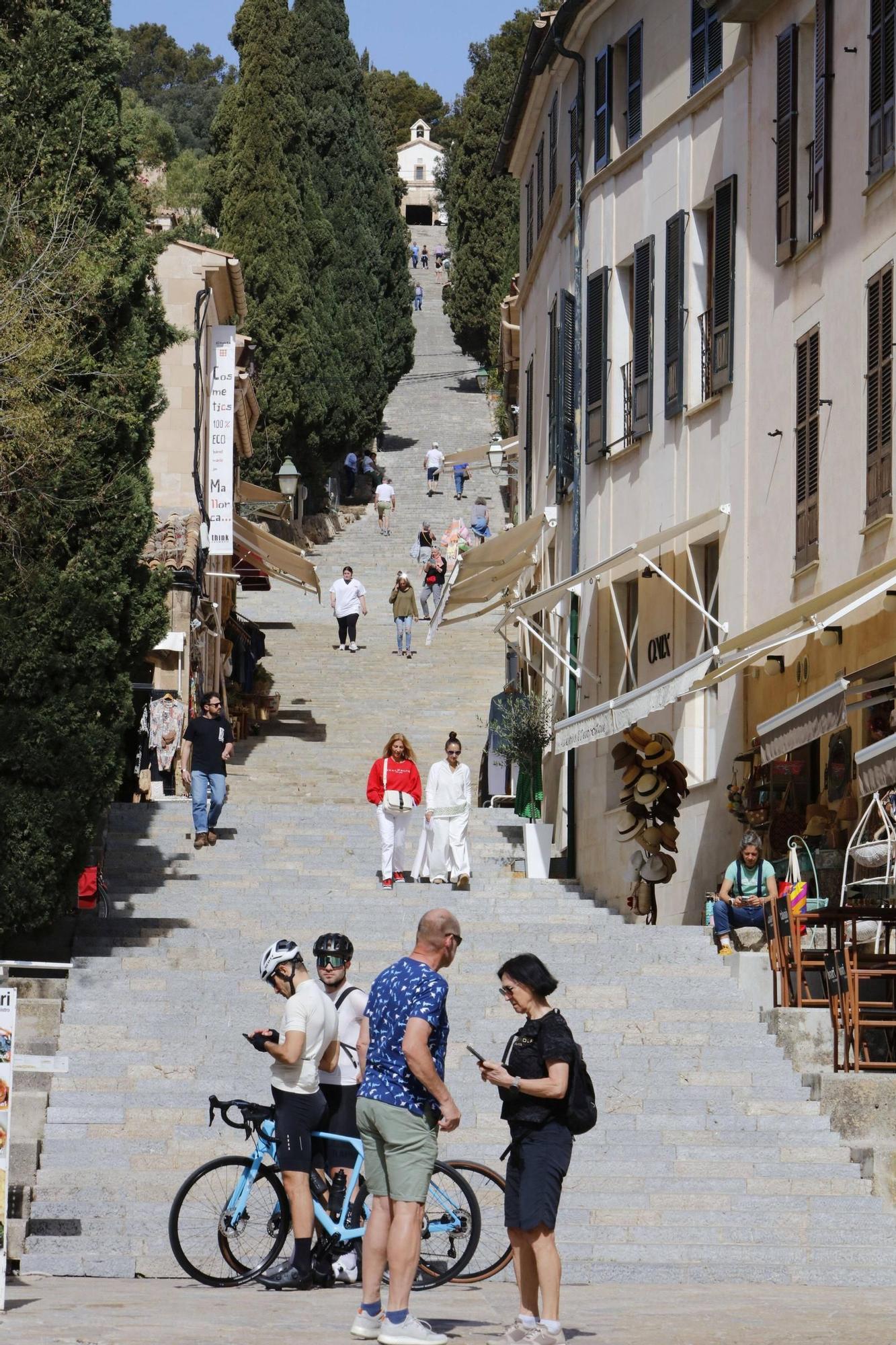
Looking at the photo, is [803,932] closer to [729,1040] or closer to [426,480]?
[729,1040]

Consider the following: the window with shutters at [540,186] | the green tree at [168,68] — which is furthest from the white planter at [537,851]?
the green tree at [168,68]

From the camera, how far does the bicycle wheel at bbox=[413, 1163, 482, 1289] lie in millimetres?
10680

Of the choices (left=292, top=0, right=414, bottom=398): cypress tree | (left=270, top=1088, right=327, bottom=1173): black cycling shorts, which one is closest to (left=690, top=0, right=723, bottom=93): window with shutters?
(left=270, top=1088, right=327, bottom=1173): black cycling shorts

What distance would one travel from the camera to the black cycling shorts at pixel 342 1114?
1084 centimetres

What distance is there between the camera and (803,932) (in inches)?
644

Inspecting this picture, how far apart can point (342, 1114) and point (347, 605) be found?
2700 centimetres

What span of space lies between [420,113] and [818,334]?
148589mm

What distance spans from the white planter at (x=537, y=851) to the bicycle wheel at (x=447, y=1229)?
12.5 metres

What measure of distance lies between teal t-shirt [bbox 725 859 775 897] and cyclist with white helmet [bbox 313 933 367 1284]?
743cm

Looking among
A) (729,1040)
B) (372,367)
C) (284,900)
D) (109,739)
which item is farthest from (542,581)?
(372,367)

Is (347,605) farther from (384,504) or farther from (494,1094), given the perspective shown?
(494,1094)

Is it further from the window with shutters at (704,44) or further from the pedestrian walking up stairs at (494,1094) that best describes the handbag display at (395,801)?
the window with shutters at (704,44)

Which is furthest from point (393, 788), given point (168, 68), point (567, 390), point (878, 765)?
point (168, 68)

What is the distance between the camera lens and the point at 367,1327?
29.5 ft
